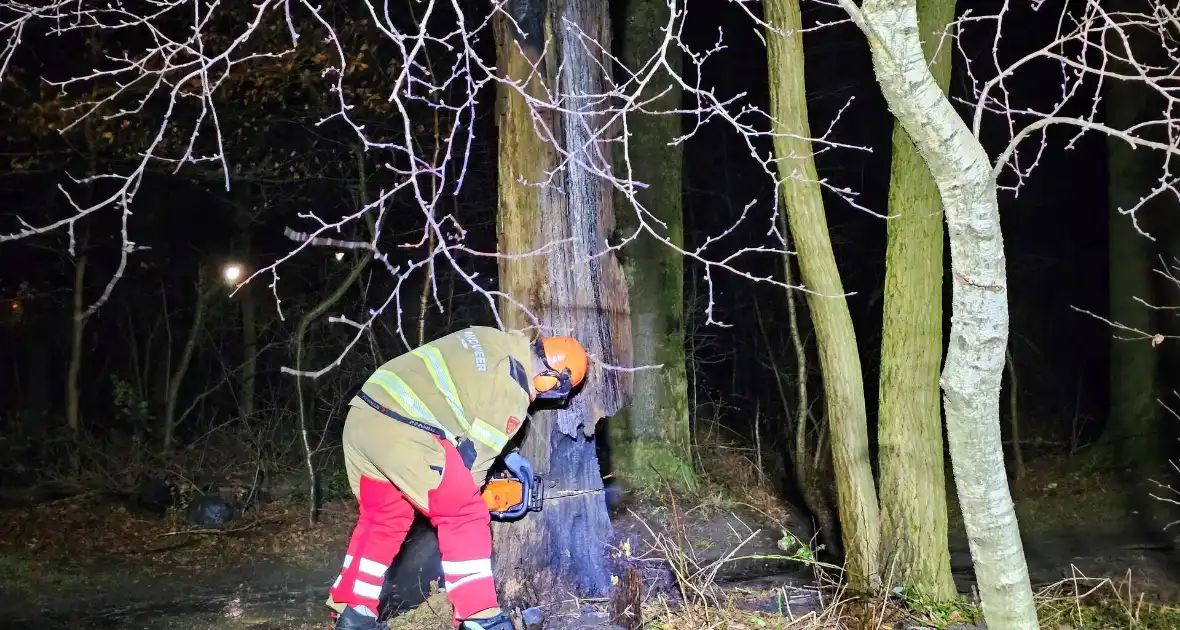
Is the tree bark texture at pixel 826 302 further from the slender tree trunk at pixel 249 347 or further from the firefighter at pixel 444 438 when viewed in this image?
the slender tree trunk at pixel 249 347

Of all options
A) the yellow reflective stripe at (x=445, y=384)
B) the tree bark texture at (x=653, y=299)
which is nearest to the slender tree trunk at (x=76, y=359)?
the tree bark texture at (x=653, y=299)

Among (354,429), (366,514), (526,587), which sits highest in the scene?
(354,429)

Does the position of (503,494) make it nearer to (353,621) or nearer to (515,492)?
(515,492)

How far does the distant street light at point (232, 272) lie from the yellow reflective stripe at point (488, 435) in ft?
27.9

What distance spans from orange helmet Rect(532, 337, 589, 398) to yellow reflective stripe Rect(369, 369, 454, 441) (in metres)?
0.59

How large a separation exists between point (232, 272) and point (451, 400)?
8.49 meters

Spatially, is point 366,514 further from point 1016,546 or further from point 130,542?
point 130,542

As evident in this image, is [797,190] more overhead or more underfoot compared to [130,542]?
more overhead

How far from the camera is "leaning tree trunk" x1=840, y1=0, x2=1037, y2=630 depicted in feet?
9.49

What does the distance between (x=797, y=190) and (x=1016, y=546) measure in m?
2.99

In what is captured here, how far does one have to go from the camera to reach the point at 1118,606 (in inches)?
241

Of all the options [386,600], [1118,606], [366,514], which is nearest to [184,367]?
[386,600]

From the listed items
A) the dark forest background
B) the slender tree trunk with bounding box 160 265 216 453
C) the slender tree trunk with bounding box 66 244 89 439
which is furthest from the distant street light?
the slender tree trunk with bounding box 66 244 89 439

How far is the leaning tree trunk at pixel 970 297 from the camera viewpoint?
289 centimetres
